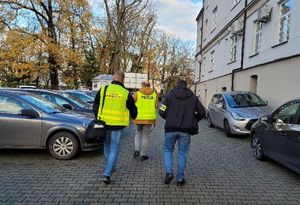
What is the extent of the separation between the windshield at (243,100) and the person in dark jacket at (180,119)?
672 cm

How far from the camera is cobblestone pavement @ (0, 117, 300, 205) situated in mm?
4941

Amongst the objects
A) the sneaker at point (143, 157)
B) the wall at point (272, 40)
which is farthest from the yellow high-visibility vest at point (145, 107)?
the wall at point (272, 40)

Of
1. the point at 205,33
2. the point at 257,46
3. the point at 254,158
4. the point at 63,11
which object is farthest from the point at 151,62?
the point at 254,158

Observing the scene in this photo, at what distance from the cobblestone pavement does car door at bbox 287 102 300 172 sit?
39cm

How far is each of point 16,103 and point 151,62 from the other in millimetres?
48920

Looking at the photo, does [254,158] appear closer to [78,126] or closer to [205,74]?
[78,126]

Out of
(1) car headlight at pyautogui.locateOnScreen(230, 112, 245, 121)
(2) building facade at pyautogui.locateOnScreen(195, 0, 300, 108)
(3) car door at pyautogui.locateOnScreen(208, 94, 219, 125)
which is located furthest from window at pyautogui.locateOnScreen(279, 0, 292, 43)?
(1) car headlight at pyautogui.locateOnScreen(230, 112, 245, 121)

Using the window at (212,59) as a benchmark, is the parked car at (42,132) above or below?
below

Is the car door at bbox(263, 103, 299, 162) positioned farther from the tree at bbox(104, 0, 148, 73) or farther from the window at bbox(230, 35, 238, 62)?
the tree at bbox(104, 0, 148, 73)

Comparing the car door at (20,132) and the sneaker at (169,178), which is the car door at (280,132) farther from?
the car door at (20,132)

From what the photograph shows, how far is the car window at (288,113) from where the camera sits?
20.8ft

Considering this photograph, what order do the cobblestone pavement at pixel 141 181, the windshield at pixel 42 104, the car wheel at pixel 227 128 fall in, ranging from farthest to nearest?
1. the car wheel at pixel 227 128
2. the windshield at pixel 42 104
3. the cobblestone pavement at pixel 141 181

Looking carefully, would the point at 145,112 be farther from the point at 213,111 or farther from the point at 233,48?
the point at 233,48

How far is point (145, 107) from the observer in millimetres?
7566
